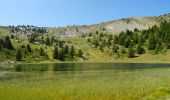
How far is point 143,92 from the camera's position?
41906 millimetres

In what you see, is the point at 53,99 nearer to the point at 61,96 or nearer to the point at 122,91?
the point at 61,96

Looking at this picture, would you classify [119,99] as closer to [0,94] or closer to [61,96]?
[61,96]

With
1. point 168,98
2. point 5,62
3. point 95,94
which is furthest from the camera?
point 5,62

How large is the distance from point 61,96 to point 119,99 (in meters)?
7.20

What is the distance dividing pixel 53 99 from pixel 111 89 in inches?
470

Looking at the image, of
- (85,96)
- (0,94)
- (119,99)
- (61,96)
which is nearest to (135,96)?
(119,99)

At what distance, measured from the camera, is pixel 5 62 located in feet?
635

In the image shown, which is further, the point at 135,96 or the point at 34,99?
the point at 135,96

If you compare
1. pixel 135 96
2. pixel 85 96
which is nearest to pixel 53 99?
pixel 85 96

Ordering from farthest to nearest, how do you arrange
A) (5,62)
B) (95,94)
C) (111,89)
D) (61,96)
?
(5,62) → (111,89) → (95,94) → (61,96)

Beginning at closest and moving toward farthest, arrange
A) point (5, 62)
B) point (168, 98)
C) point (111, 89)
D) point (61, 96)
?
point (168, 98) → point (61, 96) → point (111, 89) → point (5, 62)

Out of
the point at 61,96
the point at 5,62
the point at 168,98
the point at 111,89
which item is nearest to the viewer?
the point at 168,98

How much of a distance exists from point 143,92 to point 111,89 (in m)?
5.01

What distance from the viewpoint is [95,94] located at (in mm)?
40250
